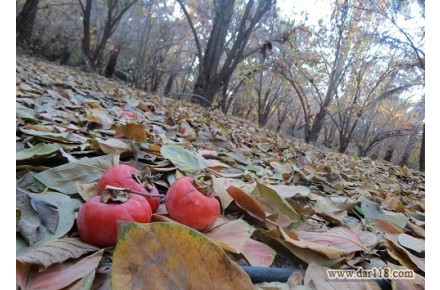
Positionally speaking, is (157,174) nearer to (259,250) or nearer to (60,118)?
(259,250)

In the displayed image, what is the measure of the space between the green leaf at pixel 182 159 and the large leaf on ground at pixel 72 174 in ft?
0.44

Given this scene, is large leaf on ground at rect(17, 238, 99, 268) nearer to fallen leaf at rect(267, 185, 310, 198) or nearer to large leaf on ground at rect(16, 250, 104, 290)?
large leaf on ground at rect(16, 250, 104, 290)

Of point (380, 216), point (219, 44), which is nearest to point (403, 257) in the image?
A: point (380, 216)

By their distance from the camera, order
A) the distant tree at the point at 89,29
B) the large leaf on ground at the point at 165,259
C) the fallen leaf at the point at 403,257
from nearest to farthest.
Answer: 1. the large leaf on ground at the point at 165,259
2. the fallen leaf at the point at 403,257
3. the distant tree at the point at 89,29

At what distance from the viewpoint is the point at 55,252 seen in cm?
46

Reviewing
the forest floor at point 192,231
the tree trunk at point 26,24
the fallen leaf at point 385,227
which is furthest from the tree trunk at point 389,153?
the fallen leaf at point 385,227

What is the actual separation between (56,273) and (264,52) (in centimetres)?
602

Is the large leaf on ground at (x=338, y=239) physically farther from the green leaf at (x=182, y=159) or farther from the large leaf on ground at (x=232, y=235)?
the green leaf at (x=182, y=159)

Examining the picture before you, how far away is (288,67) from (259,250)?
32.5ft

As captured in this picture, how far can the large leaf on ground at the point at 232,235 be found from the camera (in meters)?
0.54

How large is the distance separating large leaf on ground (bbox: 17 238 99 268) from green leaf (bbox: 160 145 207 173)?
39cm

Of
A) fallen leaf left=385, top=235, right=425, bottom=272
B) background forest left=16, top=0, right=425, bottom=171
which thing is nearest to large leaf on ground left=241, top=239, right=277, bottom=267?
fallen leaf left=385, top=235, right=425, bottom=272

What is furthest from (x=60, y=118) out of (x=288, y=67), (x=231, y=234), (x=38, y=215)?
(x=288, y=67)

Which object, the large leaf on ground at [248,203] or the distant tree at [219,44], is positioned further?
the distant tree at [219,44]
